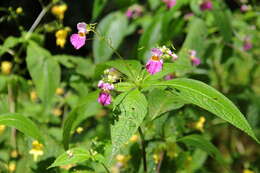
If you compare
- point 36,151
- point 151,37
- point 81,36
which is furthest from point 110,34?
point 81,36

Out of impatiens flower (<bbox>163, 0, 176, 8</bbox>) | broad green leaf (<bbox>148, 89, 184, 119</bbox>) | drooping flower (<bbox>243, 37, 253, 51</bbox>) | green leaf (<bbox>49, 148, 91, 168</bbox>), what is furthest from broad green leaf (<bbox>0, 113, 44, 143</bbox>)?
drooping flower (<bbox>243, 37, 253, 51</bbox>)

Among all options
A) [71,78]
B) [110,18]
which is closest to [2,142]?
[71,78]

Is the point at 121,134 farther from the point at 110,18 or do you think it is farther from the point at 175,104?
the point at 110,18

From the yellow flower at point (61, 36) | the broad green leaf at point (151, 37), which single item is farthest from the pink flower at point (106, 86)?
the broad green leaf at point (151, 37)

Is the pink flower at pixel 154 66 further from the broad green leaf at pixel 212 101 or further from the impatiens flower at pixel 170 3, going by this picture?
the impatiens flower at pixel 170 3

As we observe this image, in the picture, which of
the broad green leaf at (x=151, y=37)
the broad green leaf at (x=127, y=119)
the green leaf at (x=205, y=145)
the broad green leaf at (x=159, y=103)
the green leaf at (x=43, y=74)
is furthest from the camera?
the broad green leaf at (x=151, y=37)

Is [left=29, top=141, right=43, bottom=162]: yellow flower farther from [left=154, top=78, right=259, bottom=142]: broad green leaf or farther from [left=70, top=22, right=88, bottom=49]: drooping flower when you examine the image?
[left=154, top=78, right=259, bottom=142]: broad green leaf
